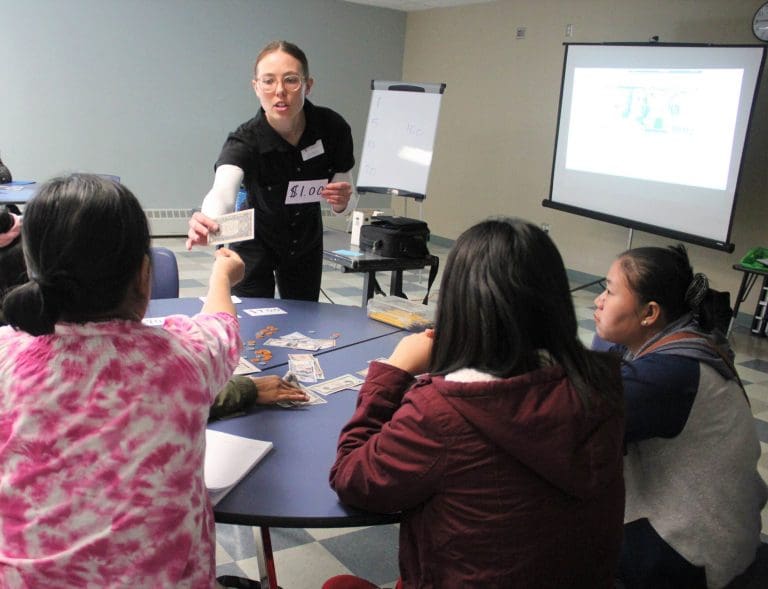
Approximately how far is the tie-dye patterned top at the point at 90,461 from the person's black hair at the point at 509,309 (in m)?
0.45

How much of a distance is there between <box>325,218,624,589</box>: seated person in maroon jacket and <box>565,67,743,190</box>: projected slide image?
14.1 feet

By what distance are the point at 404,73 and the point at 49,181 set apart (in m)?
8.26

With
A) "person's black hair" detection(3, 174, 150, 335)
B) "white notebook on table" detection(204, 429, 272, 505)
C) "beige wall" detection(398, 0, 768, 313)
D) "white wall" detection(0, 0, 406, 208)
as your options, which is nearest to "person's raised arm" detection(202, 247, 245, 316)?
"white notebook on table" detection(204, 429, 272, 505)

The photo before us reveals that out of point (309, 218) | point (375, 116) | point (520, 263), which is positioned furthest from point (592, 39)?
point (520, 263)

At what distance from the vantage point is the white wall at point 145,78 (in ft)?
20.7

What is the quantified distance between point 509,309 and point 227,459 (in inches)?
25.0

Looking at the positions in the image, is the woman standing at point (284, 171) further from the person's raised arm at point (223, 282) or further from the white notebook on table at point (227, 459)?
the white notebook on table at point (227, 459)

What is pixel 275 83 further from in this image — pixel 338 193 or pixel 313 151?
pixel 338 193

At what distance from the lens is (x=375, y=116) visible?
225 inches

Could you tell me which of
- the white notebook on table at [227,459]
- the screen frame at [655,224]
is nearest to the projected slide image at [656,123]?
the screen frame at [655,224]

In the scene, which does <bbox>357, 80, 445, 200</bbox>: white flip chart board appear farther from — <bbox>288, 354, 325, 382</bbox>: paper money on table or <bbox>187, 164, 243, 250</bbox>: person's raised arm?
<bbox>288, 354, 325, 382</bbox>: paper money on table

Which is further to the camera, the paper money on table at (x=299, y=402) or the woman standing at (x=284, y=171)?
the woman standing at (x=284, y=171)

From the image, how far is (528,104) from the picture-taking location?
7043mm

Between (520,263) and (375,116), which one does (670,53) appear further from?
(520,263)
